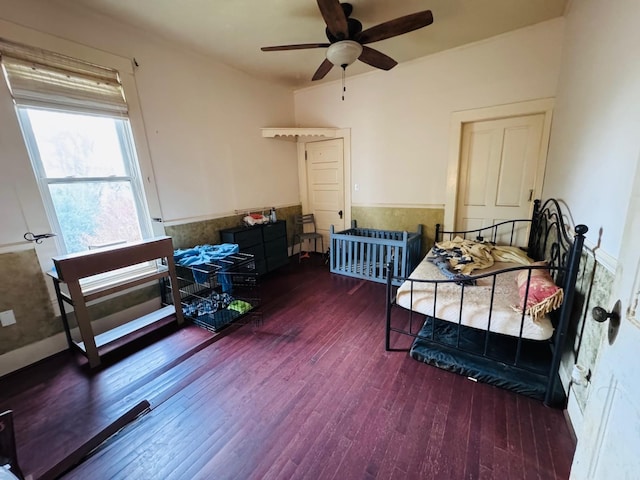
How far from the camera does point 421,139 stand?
137 inches

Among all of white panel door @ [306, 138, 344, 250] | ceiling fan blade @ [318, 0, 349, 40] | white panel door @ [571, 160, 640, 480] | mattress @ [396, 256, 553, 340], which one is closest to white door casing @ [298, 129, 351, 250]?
white panel door @ [306, 138, 344, 250]

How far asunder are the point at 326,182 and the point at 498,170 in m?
2.43

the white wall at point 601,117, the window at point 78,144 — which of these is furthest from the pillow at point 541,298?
the window at point 78,144

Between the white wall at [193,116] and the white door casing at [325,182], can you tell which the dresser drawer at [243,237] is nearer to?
the white wall at [193,116]

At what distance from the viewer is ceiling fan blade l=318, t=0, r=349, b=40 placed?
1707 millimetres

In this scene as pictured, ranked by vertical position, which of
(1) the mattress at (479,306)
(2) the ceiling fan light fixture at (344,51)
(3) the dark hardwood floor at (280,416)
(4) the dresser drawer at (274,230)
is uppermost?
(2) the ceiling fan light fixture at (344,51)

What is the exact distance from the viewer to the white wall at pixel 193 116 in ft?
7.16

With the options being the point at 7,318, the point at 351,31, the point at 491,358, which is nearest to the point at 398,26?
the point at 351,31

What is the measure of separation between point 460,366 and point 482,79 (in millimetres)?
3115

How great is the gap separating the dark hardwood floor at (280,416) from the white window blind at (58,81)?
2.09m

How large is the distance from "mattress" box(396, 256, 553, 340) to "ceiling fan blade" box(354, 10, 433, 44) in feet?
6.36

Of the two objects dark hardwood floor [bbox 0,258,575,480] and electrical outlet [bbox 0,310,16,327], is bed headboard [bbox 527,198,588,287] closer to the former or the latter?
dark hardwood floor [bbox 0,258,575,480]

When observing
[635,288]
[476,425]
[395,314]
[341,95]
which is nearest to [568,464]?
[476,425]

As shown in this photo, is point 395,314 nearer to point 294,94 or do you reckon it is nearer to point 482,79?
point 482,79
